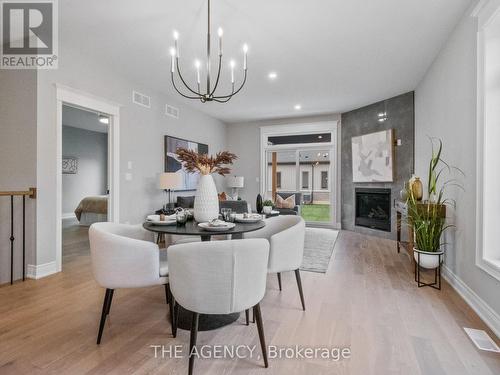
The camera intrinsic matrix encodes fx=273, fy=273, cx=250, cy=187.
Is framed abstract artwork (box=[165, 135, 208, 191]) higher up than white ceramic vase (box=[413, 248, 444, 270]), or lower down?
higher up

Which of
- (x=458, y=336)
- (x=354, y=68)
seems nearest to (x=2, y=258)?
(x=458, y=336)

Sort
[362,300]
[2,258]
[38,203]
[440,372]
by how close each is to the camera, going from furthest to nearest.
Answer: [2,258], [38,203], [362,300], [440,372]

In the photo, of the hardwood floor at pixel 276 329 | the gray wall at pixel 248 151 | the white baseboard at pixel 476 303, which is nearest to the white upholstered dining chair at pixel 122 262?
the hardwood floor at pixel 276 329

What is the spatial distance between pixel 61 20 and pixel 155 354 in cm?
322

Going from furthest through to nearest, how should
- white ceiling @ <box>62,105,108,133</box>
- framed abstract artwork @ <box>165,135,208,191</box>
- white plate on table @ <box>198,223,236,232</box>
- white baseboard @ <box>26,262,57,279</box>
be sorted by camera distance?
1. white ceiling @ <box>62,105,108,133</box>
2. framed abstract artwork @ <box>165,135,208,191</box>
3. white baseboard @ <box>26,262,57,279</box>
4. white plate on table @ <box>198,223,236,232</box>

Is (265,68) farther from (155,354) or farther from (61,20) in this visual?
(155,354)

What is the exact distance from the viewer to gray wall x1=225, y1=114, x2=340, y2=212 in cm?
722

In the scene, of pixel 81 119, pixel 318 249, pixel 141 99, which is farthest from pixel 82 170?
pixel 318 249

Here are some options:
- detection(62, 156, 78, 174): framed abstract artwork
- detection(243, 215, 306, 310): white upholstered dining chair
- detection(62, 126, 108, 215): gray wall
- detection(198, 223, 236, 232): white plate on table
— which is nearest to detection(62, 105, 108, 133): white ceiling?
detection(62, 126, 108, 215): gray wall

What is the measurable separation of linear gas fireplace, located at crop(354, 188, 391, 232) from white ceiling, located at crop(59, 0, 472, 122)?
211cm

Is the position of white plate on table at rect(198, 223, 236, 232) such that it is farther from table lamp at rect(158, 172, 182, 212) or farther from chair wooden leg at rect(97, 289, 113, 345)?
table lamp at rect(158, 172, 182, 212)

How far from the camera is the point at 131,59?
359 cm

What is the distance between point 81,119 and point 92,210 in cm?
232

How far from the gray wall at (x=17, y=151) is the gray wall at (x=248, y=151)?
468cm
